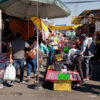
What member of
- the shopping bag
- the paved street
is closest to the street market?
the shopping bag

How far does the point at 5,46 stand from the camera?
A: 8312 millimetres

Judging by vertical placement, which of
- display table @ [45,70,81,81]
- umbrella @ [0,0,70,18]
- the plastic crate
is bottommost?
the plastic crate

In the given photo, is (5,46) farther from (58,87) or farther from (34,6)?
(58,87)

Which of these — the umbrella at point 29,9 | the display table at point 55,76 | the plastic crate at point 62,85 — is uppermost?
the umbrella at point 29,9

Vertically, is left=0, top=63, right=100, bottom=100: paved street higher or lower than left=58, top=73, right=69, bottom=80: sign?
lower

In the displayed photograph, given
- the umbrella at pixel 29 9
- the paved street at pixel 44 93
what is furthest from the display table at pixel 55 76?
the umbrella at pixel 29 9

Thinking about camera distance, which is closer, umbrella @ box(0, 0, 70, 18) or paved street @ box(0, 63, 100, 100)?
paved street @ box(0, 63, 100, 100)

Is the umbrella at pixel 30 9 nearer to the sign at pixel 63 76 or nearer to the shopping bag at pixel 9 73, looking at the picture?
the sign at pixel 63 76

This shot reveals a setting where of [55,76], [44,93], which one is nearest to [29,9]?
[55,76]

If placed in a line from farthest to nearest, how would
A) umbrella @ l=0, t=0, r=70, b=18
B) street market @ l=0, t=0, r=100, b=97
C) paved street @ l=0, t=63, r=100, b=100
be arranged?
umbrella @ l=0, t=0, r=70, b=18 < street market @ l=0, t=0, r=100, b=97 < paved street @ l=0, t=63, r=100, b=100

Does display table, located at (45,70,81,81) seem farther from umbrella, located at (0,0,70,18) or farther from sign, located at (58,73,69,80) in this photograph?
umbrella, located at (0,0,70,18)

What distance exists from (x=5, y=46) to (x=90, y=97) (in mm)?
4740

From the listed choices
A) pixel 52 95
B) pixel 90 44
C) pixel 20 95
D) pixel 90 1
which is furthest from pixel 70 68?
pixel 90 1

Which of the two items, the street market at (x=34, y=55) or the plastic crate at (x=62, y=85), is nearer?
the plastic crate at (x=62, y=85)
